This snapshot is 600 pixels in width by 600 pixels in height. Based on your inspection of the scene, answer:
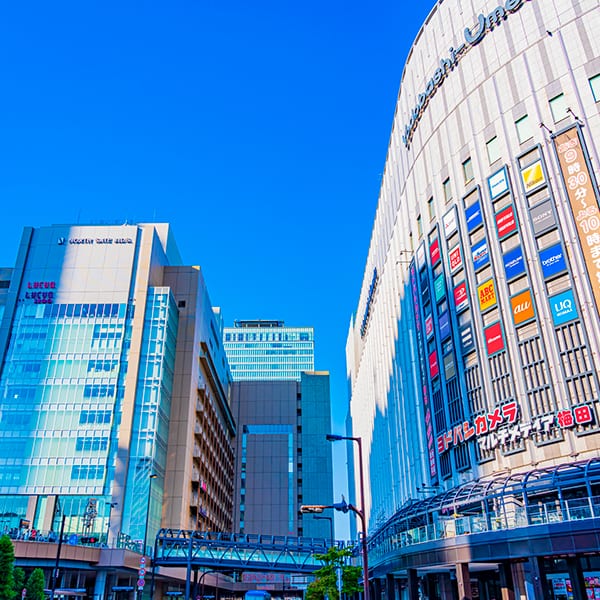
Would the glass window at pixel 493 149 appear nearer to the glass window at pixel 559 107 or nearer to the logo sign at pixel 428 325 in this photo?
the glass window at pixel 559 107

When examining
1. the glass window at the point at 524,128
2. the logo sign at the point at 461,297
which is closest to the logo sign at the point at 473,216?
the logo sign at the point at 461,297

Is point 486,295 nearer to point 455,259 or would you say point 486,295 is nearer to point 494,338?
point 494,338

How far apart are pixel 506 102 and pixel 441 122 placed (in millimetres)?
8834

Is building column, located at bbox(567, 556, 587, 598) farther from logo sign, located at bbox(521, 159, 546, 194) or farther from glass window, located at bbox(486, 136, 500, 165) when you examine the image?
glass window, located at bbox(486, 136, 500, 165)

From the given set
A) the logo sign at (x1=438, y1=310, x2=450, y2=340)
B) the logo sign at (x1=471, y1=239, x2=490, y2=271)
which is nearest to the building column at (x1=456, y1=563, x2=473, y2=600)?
the logo sign at (x1=438, y1=310, x2=450, y2=340)

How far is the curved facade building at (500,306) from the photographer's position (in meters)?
32.2

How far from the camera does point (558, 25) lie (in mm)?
47125

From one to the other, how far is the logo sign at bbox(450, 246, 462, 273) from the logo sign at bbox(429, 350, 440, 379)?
28.1 ft

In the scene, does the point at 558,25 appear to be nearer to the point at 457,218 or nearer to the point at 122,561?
the point at 457,218

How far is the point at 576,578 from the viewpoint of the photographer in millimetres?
30234

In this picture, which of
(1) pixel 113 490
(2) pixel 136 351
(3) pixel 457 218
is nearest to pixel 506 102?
(3) pixel 457 218

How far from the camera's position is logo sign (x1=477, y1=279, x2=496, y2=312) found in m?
46.7

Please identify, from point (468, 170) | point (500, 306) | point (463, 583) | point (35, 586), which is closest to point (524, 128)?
point (468, 170)

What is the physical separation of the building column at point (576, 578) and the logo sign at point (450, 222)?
100 feet
